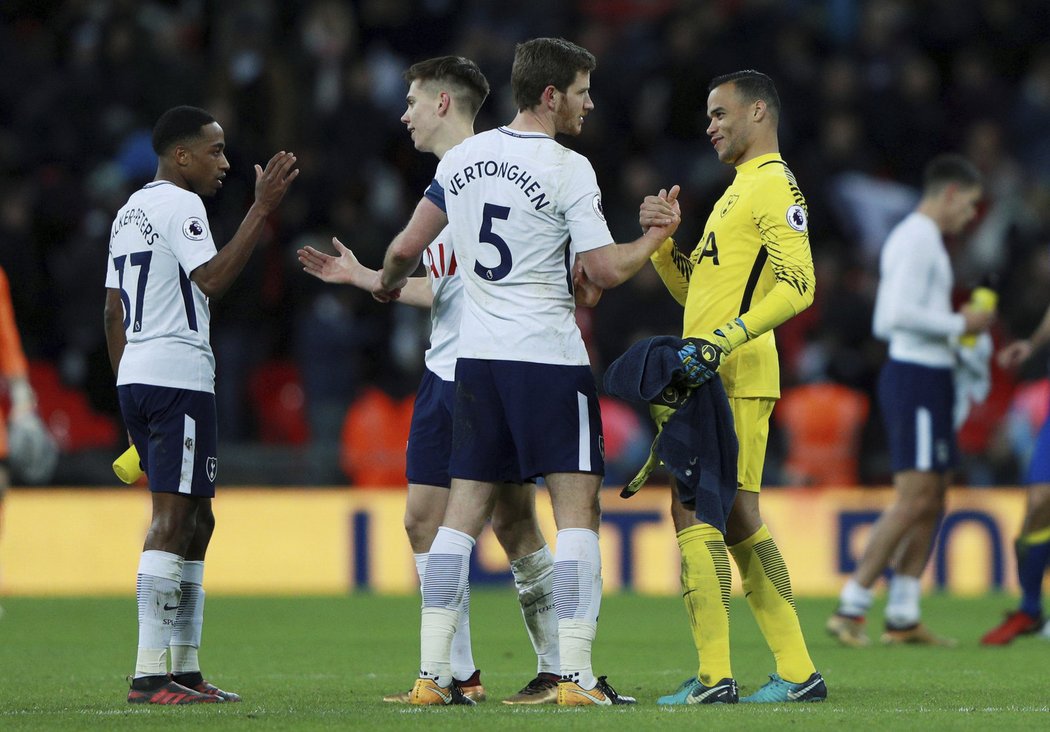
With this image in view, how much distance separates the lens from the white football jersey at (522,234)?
5.89 metres

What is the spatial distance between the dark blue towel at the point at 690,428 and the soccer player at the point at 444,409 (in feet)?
2.63

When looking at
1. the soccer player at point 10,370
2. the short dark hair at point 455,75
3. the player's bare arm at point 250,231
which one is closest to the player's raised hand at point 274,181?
the player's bare arm at point 250,231

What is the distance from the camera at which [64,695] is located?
658 centimetres

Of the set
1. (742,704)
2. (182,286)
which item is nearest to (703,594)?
(742,704)

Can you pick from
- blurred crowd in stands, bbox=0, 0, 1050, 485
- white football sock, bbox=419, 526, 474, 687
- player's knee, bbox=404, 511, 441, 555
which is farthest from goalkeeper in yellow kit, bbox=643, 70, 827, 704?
blurred crowd in stands, bbox=0, 0, 1050, 485

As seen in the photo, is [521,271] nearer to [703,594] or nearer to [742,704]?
[703,594]

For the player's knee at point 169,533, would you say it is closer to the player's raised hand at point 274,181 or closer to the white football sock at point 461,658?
the white football sock at point 461,658

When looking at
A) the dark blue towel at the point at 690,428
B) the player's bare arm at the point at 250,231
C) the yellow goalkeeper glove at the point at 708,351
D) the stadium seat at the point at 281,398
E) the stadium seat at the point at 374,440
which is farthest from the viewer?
the stadium seat at the point at 281,398

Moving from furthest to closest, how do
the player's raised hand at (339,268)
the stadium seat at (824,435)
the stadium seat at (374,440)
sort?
the stadium seat at (824,435)
the stadium seat at (374,440)
the player's raised hand at (339,268)

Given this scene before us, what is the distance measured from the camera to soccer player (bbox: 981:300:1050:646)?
9141 millimetres

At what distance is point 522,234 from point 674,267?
0.90 m

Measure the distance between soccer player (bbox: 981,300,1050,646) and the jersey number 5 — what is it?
4.43m

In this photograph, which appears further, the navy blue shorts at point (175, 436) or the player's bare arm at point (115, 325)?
the player's bare arm at point (115, 325)

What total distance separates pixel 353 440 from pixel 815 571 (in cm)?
410
